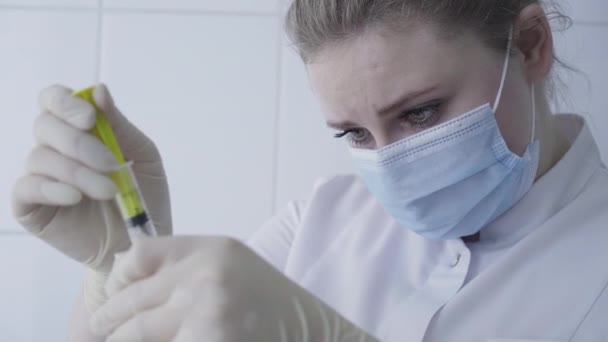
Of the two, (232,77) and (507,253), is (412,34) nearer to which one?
(507,253)

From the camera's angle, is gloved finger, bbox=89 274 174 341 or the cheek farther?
the cheek

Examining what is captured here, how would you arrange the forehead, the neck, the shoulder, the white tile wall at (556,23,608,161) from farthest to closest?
the white tile wall at (556,23,608,161), the shoulder, the neck, the forehead

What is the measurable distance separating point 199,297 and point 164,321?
0.04 metres

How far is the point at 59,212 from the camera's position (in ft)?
2.62

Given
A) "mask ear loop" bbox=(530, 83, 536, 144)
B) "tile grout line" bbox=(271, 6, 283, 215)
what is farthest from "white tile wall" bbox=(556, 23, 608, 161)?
"tile grout line" bbox=(271, 6, 283, 215)

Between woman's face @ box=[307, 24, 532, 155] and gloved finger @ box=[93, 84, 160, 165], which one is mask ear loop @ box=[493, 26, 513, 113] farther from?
gloved finger @ box=[93, 84, 160, 165]

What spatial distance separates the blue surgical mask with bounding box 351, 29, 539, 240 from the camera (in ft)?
2.70

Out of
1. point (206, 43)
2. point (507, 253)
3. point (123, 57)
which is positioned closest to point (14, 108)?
point (123, 57)

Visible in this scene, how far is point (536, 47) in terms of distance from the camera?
2.93ft

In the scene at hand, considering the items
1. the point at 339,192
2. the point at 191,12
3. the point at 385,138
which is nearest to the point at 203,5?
the point at 191,12

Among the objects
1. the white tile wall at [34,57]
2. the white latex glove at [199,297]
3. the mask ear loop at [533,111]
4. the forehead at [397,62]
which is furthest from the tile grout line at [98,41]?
the mask ear loop at [533,111]

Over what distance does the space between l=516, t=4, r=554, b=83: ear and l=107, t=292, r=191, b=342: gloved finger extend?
24.2 inches

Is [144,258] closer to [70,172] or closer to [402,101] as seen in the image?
[70,172]

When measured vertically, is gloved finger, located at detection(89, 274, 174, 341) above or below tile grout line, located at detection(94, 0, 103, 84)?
below
